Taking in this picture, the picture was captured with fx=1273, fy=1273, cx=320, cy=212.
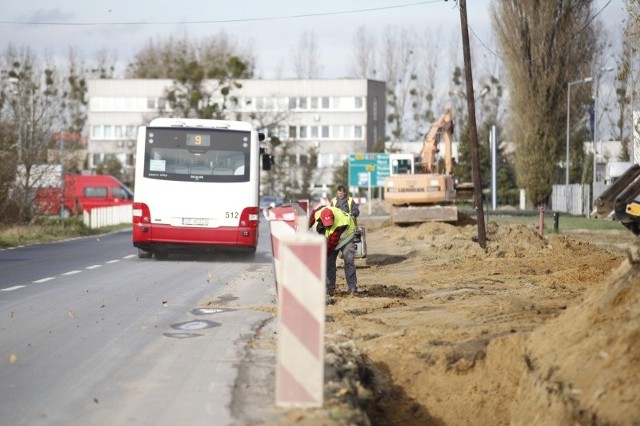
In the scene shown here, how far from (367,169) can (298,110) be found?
48295 millimetres

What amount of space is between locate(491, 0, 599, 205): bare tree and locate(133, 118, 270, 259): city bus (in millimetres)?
38200

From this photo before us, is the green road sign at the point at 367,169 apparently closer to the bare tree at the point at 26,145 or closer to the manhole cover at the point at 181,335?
the bare tree at the point at 26,145

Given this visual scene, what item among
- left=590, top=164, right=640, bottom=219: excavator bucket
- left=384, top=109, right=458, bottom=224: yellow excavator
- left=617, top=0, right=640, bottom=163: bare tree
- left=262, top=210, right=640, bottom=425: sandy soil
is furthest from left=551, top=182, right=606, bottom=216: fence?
left=262, top=210, right=640, bottom=425: sandy soil

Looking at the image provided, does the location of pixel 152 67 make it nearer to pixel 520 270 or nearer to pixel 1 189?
pixel 1 189

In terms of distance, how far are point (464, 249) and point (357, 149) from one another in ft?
303

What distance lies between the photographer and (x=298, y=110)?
127m

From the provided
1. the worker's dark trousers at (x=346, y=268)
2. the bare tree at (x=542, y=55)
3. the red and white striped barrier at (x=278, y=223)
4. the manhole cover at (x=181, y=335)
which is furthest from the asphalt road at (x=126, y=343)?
the bare tree at (x=542, y=55)

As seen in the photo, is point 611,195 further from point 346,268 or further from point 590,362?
point 590,362

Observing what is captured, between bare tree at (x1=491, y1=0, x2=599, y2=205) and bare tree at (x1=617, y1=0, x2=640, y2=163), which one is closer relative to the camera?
bare tree at (x1=617, y1=0, x2=640, y2=163)

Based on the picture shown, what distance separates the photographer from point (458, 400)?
11.0 m

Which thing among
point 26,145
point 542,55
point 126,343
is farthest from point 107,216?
point 126,343

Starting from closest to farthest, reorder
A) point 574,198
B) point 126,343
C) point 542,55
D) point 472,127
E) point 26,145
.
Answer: point 126,343
point 472,127
point 26,145
point 542,55
point 574,198

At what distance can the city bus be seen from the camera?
27.2 meters

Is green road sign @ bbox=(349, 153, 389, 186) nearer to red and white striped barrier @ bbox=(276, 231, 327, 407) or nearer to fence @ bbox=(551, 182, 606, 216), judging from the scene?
fence @ bbox=(551, 182, 606, 216)
